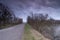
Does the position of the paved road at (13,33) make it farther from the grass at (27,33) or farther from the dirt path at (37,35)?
the dirt path at (37,35)

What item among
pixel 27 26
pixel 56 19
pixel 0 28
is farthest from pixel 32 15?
pixel 0 28

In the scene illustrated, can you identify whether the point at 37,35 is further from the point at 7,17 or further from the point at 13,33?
the point at 7,17

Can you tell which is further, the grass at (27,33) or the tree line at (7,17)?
the tree line at (7,17)

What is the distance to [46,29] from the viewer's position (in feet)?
10.8

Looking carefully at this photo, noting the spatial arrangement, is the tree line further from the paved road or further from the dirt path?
the dirt path

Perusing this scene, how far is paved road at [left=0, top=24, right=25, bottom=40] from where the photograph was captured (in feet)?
10.5

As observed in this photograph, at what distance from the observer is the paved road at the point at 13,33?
3190 mm

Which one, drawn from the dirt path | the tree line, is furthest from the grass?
the tree line

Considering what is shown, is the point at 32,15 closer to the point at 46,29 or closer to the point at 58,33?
the point at 46,29

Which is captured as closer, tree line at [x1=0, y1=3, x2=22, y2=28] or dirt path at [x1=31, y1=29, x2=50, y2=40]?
dirt path at [x1=31, y1=29, x2=50, y2=40]

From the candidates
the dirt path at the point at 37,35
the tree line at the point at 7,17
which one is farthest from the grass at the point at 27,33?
the tree line at the point at 7,17

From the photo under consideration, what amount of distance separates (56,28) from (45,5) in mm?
507

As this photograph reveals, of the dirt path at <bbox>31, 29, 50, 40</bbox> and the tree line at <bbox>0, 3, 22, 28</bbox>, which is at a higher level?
the tree line at <bbox>0, 3, 22, 28</bbox>

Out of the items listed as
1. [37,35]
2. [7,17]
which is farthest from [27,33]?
[7,17]
